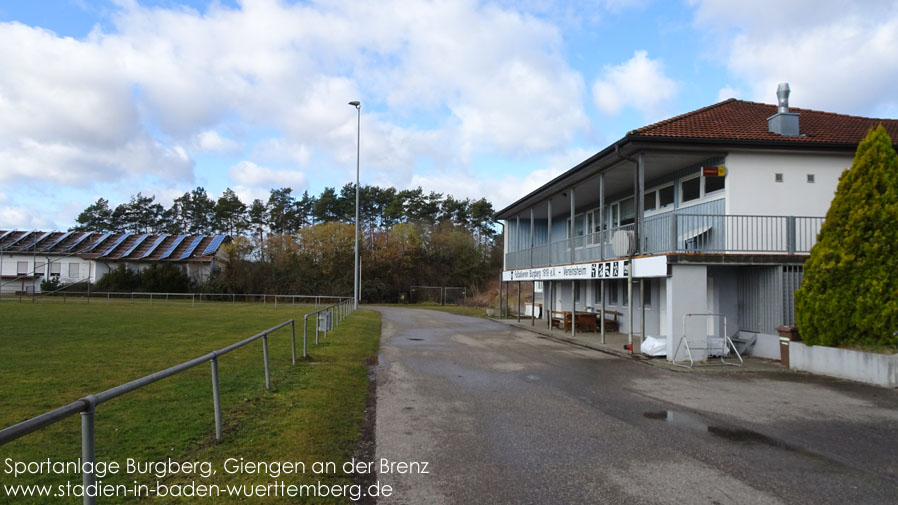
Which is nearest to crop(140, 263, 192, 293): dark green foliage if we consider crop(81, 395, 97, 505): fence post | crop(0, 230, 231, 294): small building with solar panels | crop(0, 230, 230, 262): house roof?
crop(0, 230, 231, 294): small building with solar panels

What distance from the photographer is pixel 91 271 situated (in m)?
61.9

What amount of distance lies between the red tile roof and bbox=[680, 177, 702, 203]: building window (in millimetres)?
1673

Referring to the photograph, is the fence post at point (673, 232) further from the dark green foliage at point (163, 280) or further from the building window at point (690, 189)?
the dark green foliage at point (163, 280)

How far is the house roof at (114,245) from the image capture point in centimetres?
6100

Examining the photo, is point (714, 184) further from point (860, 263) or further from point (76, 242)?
point (76, 242)

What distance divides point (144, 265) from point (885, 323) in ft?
215

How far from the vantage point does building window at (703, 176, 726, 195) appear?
1557 cm

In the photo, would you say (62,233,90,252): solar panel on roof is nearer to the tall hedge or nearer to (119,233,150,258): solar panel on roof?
(119,233,150,258): solar panel on roof

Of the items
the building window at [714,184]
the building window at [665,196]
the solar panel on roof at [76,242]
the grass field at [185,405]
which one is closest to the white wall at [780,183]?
the building window at [714,184]

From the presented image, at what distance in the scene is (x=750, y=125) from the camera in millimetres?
16219

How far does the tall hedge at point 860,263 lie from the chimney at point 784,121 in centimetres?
426

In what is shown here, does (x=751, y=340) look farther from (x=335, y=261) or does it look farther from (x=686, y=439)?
(x=335, y=261)

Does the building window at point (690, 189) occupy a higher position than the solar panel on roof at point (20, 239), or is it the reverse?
the solar panel on roof at point (20, 239)

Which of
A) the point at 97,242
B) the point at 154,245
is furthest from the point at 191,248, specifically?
the point at 97,242
